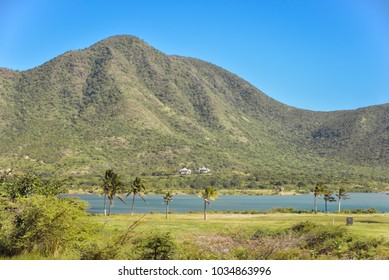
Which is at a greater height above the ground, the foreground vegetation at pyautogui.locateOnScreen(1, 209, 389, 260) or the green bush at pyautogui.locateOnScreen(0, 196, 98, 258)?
the green bush at pyautogui.locateOnScreen(0, 196, 98, 258)

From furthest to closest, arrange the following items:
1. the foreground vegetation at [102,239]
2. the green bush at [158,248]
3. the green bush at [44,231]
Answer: the green bush at [158,248] → the green bush at [44,231] → the foreground vegetation at [102,239]

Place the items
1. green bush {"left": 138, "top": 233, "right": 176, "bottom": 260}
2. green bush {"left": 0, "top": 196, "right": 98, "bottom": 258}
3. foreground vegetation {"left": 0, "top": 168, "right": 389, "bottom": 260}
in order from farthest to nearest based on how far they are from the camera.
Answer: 1. green bush {"left": 138, "top": 233, "right": 176, "bottom": 260}
2. green bush {"left": 0, "top": 196, "right": 98, "bottom": 258}
3. foreground vegetation {"left": 0, "top": 168, "right": 389, "bottom": 260}

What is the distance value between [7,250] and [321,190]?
3688 inches

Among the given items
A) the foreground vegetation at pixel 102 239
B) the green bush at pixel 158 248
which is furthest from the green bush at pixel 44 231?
the green bush at pixel 158 248

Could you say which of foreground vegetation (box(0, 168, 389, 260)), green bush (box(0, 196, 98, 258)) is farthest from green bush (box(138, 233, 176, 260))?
green bush (box(0, 196, 98, 258))

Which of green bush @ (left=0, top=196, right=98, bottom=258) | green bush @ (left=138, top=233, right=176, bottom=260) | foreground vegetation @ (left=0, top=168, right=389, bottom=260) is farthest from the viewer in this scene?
green bush @ (left=138, top=233, right=176, bottom=260)

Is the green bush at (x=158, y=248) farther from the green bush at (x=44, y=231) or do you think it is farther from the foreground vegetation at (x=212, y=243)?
the green bush at (x=44, y=231)

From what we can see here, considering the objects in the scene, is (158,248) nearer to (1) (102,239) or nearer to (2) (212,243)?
(1) (102,239)

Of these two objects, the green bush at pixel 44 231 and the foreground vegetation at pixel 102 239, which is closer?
the foreground vegetation at pixel 102 239

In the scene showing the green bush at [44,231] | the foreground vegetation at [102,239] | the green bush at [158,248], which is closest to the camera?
the foreground vegetation at [102,239]

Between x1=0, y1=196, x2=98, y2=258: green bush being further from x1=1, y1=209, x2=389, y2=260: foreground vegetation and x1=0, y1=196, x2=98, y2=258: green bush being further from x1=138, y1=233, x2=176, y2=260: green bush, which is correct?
x1=138, y1=233, x2=176, y2=260: green bush

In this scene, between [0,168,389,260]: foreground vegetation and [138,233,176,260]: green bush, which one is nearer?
[0,168,389,260]: foreground vegetation
